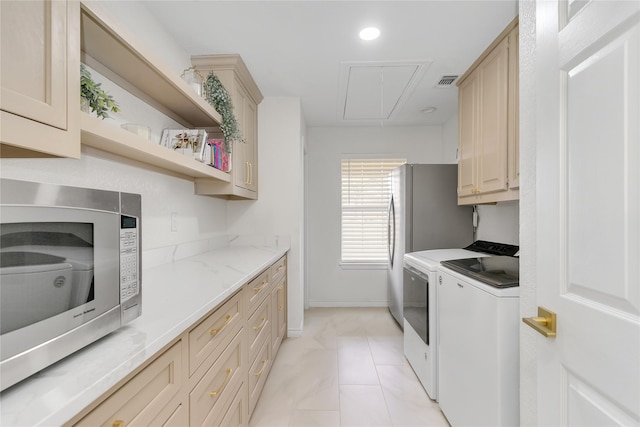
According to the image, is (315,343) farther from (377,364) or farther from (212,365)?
(212,365)

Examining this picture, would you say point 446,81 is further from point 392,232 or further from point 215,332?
point 215,332

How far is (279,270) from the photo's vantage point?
2.56m

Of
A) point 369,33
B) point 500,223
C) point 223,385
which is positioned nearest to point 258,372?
point 223,385

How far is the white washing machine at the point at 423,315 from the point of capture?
6.35 ft

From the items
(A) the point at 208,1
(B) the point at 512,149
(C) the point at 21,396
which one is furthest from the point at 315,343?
(A) the point at 208,1

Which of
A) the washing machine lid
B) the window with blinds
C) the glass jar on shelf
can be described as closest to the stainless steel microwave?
the glass jar on shelf

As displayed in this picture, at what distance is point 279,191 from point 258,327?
59.8 inches

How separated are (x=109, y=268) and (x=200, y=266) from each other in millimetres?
1110

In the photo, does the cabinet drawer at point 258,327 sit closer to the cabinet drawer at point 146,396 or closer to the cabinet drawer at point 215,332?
the cabinet drawer at point 215,332

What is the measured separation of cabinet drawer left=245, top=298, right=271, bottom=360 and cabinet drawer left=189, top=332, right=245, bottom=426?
0.17 meters

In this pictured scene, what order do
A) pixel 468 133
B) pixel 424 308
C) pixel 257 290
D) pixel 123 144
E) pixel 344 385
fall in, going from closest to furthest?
pixel 123 144, pixel 257 290, pixel 424 308, pixel 344 385, pixel 468 133

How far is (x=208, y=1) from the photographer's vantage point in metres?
1.66

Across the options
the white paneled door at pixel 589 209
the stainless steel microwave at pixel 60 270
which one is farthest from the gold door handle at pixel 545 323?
the stainless steel microwave at pixel 60 270

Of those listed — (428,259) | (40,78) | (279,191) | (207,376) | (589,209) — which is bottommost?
(207,376)
